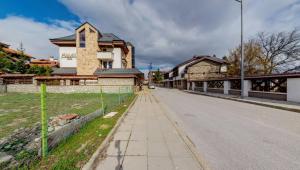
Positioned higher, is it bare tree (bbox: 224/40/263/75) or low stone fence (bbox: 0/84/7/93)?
bare tree (bbox: 224/40/263/75)

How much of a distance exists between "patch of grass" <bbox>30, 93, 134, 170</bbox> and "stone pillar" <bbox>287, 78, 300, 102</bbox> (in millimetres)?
15837

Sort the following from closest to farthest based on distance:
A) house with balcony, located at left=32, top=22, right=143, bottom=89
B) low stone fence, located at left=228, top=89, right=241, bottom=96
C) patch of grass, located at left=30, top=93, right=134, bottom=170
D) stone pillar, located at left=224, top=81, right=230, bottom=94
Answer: patch of grass, located at left=30, top=93, right=134, bottom=170 < low stone fence, located at left=228, top=89, right=241, bottom=96 < stone pillar, located at left=224, top=81, right=230, bottom=94 < house with balcony, located at left=32, top=22, right=143, bottom=89

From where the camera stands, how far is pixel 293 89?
13.3m

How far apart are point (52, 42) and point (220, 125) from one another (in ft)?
121

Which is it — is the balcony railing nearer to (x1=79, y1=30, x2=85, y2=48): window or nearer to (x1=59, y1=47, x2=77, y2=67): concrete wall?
(x1=79, y1=30, x2=85, y2=48): window

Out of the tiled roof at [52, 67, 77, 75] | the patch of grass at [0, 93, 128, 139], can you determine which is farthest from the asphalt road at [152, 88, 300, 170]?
the tiled roof at [52, 67, 77, 75]

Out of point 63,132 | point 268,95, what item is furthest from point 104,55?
point 63,132

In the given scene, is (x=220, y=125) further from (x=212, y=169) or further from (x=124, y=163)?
(x=124, y=163)

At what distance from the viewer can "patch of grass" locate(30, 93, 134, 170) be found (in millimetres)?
3227

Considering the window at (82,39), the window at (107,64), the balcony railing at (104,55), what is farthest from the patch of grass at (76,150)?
the window at (82,39)

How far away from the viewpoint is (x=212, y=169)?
10.9 feet

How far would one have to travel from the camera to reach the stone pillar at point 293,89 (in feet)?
42.6

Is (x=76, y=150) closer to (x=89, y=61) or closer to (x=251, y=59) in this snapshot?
(x=89, y=61)

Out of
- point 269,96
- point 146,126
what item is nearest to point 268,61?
point 269,96
